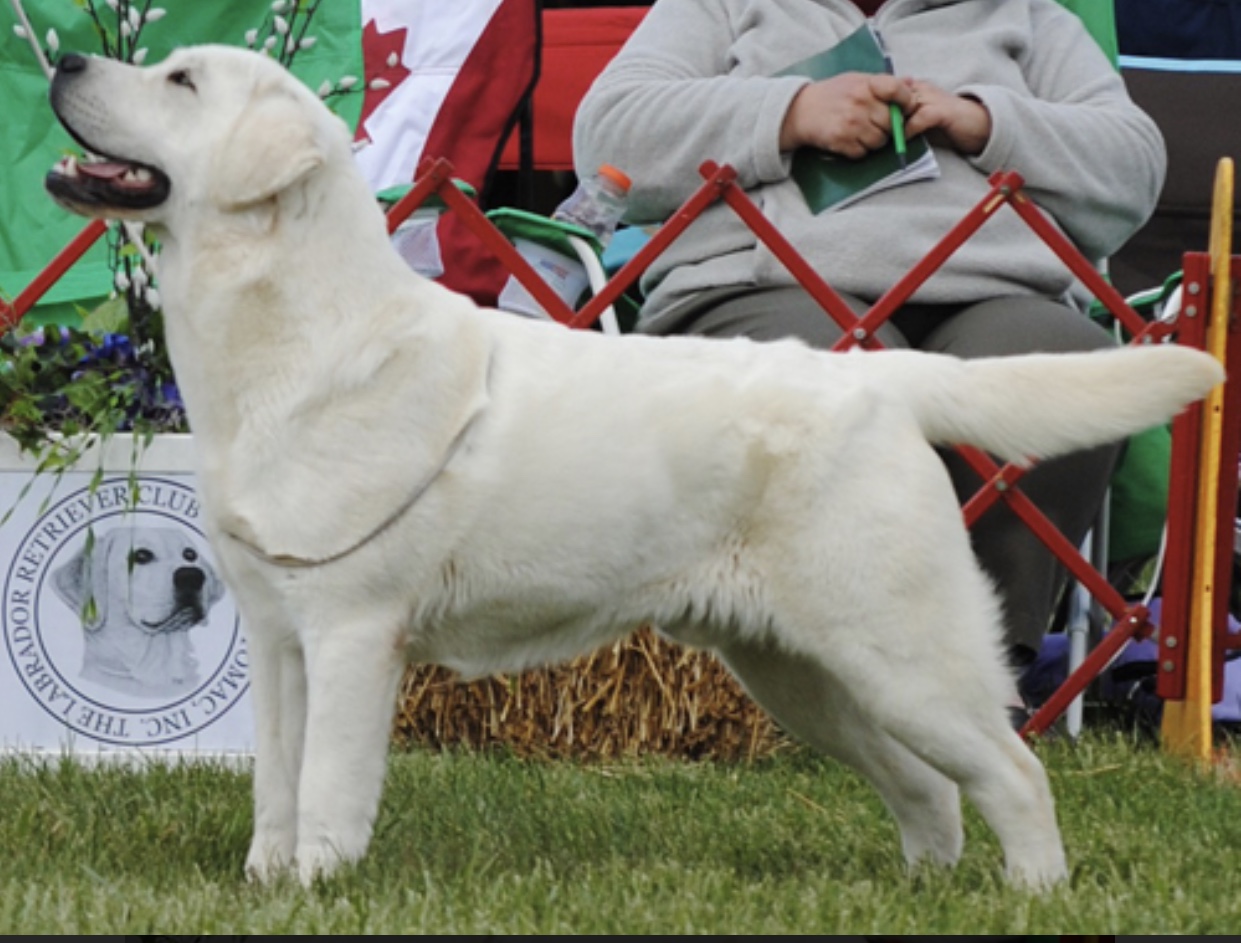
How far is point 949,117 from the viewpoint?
391 cm

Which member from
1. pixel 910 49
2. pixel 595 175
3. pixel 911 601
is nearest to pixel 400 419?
pixel 911 601

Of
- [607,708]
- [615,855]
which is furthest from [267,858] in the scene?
[607,708]

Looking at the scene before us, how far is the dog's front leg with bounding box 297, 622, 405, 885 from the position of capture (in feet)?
8.75

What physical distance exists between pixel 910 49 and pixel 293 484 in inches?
76.8

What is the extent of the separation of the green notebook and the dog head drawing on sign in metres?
1.36

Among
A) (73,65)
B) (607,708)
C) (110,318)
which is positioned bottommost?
(607,708)

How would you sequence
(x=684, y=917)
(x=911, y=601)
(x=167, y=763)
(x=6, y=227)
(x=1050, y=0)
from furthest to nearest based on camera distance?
(x=6, y=227), (x=1050, y=0), (x=167, y=763), (x=911, y=601), (x=684, y=917)

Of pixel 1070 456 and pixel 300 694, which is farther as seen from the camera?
pixel 1070 456

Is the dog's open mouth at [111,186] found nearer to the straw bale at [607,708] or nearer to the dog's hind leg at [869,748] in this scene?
the dog's hind leg at [869,748]

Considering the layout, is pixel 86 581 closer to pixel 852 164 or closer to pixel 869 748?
pixel 869 748

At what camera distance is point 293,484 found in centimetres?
271

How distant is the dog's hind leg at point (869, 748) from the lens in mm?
3018

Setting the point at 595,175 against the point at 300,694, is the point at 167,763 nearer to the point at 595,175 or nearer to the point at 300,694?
the point at 300,694

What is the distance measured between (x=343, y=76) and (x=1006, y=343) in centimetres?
219
